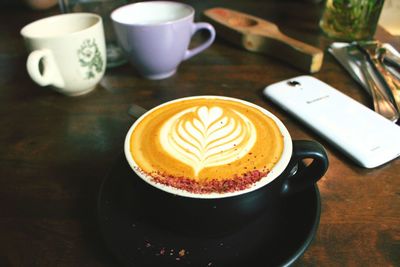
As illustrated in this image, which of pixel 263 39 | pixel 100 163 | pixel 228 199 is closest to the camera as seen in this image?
pixel 228 199

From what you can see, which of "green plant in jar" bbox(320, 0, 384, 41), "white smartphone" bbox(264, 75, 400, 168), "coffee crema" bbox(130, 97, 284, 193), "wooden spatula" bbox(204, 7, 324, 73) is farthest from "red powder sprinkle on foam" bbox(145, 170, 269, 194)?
"green plant in jar" bbox(320, 0, 384, 41)

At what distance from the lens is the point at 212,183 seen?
34 cm

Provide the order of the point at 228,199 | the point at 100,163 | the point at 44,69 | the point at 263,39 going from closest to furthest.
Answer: the point at 228,199
the point at 100,163
the point at 44,69
the point at 263,39

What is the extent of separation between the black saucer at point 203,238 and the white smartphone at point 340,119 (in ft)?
0.49

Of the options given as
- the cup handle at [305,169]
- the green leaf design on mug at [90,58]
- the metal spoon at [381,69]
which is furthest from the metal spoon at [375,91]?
the green leaf design on mug at [90,58]

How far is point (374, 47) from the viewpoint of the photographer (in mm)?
764

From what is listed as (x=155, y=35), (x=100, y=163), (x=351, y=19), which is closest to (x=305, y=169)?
(x=100, y=163)

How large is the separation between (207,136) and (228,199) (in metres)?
0.11

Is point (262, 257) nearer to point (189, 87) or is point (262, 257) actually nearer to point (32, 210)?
point (32, 210)

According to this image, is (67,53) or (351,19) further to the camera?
(351,19)

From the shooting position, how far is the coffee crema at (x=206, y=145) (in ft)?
1.14

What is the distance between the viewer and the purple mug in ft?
2.16

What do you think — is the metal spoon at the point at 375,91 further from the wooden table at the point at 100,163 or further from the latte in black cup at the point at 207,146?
the latte in black cup at the point at 207,146

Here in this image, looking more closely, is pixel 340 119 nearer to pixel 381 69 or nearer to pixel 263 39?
pixel 381 69
